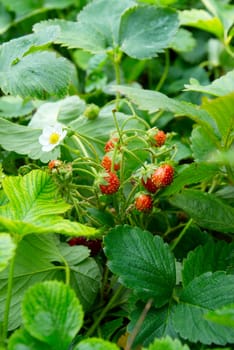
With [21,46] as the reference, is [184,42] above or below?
below

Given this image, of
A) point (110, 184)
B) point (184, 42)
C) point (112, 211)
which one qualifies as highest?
point (110, 184)

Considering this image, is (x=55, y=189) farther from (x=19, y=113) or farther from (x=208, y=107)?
(x=19, y=113)

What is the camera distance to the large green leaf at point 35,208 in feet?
2.54

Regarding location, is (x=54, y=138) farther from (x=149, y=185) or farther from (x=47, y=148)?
(x=149, y=185)

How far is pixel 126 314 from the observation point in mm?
Answer: 964

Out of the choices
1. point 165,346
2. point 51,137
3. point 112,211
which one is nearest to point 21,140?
point 51,137

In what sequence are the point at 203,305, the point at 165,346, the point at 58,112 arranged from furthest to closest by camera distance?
the point at 58,112 → the point at 203,305 → the point at 165,346

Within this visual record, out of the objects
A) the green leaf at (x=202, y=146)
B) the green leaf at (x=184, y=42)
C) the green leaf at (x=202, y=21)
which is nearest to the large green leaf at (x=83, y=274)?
the green leaf at (x=202, y=146)

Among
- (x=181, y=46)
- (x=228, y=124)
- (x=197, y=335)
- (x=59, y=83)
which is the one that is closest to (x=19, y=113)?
(x=59, y=83)

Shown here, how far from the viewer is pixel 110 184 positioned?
0.93m

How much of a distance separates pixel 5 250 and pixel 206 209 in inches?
14.9

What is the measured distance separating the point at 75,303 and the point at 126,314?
0.87 feet

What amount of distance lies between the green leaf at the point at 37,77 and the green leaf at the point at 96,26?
0.16 meters

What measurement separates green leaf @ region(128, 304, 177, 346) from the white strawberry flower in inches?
11.6
